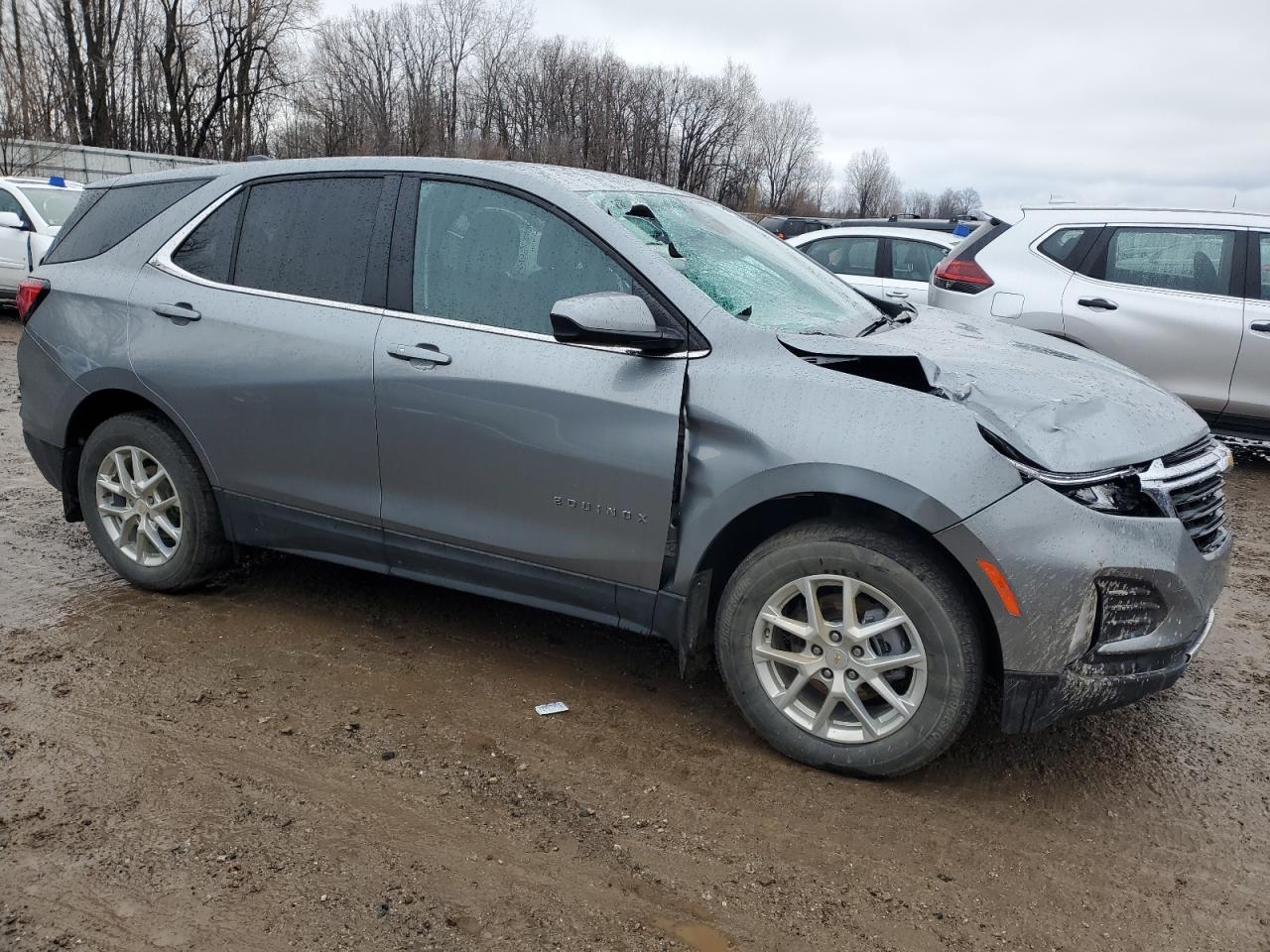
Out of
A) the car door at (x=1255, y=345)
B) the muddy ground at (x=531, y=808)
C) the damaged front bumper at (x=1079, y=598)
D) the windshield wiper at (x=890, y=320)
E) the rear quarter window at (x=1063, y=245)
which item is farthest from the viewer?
the rear quarter window at (x=1063, y=245)

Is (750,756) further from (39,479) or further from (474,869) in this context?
(39,479)

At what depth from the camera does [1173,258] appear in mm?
7324

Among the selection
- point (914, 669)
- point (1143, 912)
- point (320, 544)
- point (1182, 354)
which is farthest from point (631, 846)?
point (1182, 354)

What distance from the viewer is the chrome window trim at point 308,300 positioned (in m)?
3.33

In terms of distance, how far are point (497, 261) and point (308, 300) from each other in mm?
800

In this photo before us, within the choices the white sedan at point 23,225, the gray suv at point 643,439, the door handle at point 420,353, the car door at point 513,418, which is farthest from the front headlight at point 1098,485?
the white sedan at point 23,225

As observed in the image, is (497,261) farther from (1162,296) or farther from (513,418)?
(1162,296)

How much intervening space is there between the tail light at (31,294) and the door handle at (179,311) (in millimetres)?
694

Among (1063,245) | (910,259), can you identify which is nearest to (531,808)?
(1063,245)

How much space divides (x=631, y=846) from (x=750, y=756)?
0.63 metres

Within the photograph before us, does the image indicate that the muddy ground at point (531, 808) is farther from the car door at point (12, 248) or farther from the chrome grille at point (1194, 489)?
the car door at point (12, 248)

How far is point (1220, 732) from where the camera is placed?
3648mm

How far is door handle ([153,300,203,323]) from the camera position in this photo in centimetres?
409

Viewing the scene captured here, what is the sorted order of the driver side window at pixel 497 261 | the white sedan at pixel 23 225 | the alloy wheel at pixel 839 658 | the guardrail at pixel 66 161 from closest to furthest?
the alloy wheel at pixel 839 658, the driver side window at pixel 497 261, the white sedan at pixel 23 225, the guardrail at pixel 66 161
